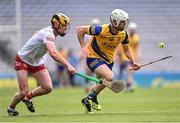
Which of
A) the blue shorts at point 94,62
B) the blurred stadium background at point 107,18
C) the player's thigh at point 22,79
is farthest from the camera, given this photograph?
the blurred stadium background at point 107,18

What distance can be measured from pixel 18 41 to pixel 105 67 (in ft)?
63.0

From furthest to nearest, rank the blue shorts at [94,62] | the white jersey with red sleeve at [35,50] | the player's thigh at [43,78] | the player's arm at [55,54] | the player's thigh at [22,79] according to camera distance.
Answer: the blue shorts at [94,62] → the player's thigh at [43,78] → the player's thigh at [22,79] → the white jersey with red sleeve at [35,50] → the player's arm at [55,54]

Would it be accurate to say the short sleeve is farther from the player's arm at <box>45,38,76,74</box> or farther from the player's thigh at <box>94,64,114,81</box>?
the player's arm at <box>45,38,76,74</box>

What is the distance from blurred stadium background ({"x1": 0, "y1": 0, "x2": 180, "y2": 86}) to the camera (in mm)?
37156

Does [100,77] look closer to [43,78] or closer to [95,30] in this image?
[95,30]

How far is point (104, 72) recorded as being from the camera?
16.0 m

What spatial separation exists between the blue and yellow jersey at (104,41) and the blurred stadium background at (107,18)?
66.3 ft

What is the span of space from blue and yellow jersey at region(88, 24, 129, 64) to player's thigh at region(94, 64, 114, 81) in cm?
29

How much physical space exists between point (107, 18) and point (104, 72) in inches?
864

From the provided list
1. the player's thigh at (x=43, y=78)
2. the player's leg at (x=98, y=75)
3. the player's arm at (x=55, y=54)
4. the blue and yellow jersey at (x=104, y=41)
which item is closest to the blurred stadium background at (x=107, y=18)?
the blue and yellow jersey at (x=104, y=41)

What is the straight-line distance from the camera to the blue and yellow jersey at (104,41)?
16156 millimetres

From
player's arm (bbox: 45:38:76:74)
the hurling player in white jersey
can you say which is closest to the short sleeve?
the hurling player in white jersey

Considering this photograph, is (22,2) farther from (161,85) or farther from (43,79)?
(43,79)

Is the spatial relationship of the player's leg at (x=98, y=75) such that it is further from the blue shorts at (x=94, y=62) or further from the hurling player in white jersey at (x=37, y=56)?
the hurling player in white jersey at (x=37, y=56)
